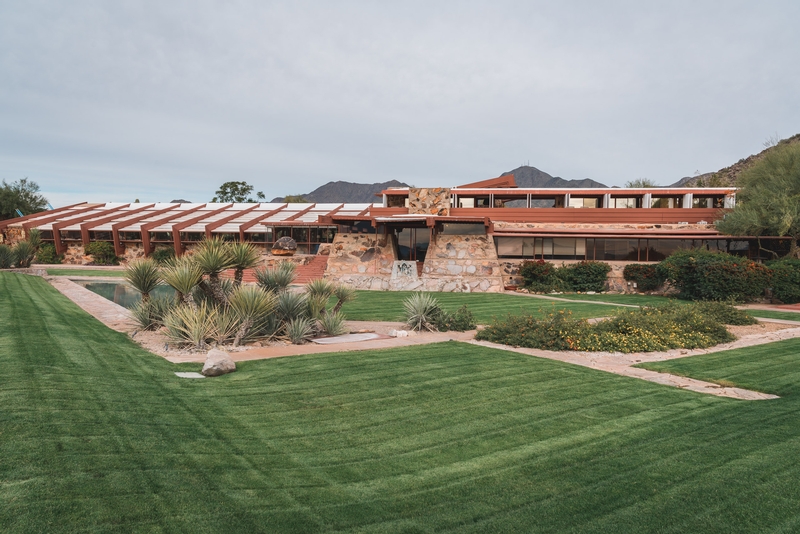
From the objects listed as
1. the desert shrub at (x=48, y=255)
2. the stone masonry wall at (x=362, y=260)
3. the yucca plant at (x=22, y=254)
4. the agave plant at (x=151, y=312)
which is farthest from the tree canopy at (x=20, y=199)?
the agave plant at (x=151, y=312)

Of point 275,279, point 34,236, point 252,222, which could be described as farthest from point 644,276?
point 34,236

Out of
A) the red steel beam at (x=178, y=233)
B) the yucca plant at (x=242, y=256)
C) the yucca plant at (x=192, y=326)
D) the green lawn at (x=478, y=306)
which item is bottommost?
the green lawn at (x=478, y=306)

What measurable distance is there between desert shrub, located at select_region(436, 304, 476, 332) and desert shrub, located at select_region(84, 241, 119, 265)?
35.2m

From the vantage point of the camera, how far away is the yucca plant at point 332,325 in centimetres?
1171

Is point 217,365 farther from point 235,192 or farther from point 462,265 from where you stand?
point 235,192

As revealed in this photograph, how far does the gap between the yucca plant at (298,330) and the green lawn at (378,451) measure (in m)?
2.75

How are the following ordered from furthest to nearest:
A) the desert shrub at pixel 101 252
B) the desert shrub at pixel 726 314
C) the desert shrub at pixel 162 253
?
the desert shrub at pixel 101 252
the desert shrub at pixel 162 253
the desert shrub at pixel 726 314

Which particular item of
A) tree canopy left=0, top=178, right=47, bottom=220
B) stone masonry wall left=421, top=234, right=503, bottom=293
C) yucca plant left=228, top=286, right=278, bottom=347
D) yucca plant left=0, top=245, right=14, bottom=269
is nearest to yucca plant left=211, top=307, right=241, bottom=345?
yucca plant left=228, top=286, right=278, bottom=347

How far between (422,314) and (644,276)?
16.2 m

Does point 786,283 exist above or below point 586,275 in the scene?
below

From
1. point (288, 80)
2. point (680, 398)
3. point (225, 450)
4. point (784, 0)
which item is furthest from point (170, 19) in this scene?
point (784, 0)

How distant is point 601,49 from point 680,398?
21.0 metres

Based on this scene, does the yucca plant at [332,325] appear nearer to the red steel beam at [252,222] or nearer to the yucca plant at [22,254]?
the red steel beam at [252,222]

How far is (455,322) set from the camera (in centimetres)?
1292
